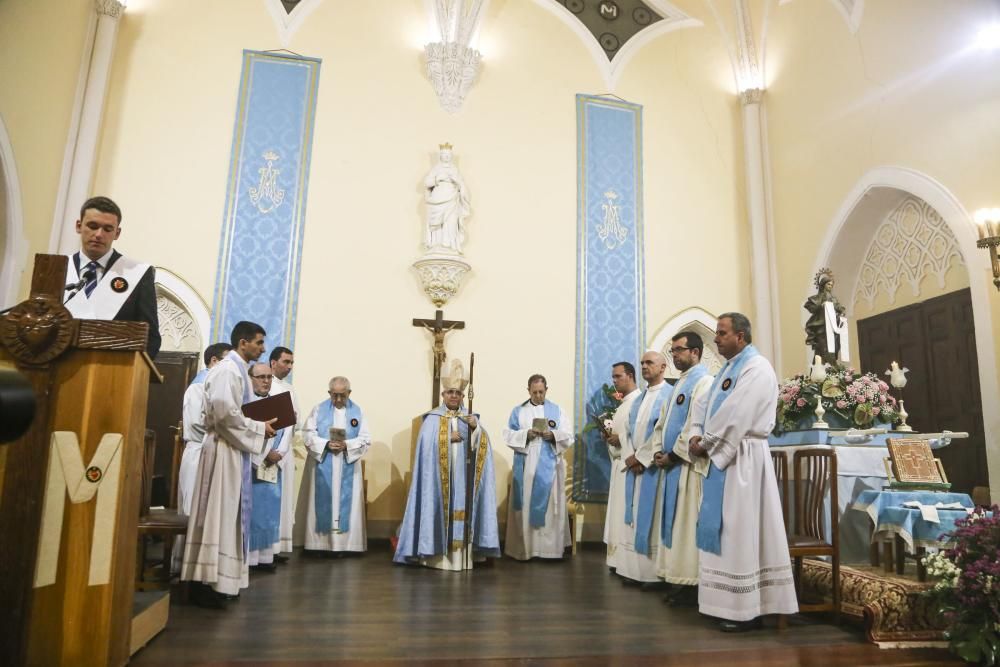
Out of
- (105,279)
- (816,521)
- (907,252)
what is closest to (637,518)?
(816,521)

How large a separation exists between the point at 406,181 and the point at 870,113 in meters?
4.84

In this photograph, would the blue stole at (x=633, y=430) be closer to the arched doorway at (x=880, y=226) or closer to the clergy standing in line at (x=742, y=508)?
the clergy standing in line at (x=742, y=508)

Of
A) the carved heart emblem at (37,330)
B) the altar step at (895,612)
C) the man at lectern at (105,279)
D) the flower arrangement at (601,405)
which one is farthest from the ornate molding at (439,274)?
the carved heart emblem at (37,330)

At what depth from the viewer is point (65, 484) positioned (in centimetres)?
241

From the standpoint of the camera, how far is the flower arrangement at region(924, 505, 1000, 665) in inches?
132

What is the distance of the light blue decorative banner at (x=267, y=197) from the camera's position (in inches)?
300

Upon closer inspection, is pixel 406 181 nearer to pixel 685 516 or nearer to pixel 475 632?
pixel 685 516

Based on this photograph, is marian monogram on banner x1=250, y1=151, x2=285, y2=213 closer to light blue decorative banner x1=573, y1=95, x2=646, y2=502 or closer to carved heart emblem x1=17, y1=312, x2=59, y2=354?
light blue decorative banner x1=573, y1=95, x2=646, y2=502

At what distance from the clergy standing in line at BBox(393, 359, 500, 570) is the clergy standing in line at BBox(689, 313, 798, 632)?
252cm

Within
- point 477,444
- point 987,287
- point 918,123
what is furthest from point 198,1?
point 987,287

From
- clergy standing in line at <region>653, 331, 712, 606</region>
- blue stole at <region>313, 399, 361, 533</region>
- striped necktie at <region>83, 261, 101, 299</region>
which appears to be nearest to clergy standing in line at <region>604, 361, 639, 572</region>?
clergy standing in line at <region>653, 331, 712, 606</region>

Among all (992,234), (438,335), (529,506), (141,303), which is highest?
(992,234)

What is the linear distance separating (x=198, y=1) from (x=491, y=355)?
5018 mm

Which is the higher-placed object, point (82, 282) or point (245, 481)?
point (82, 282)
